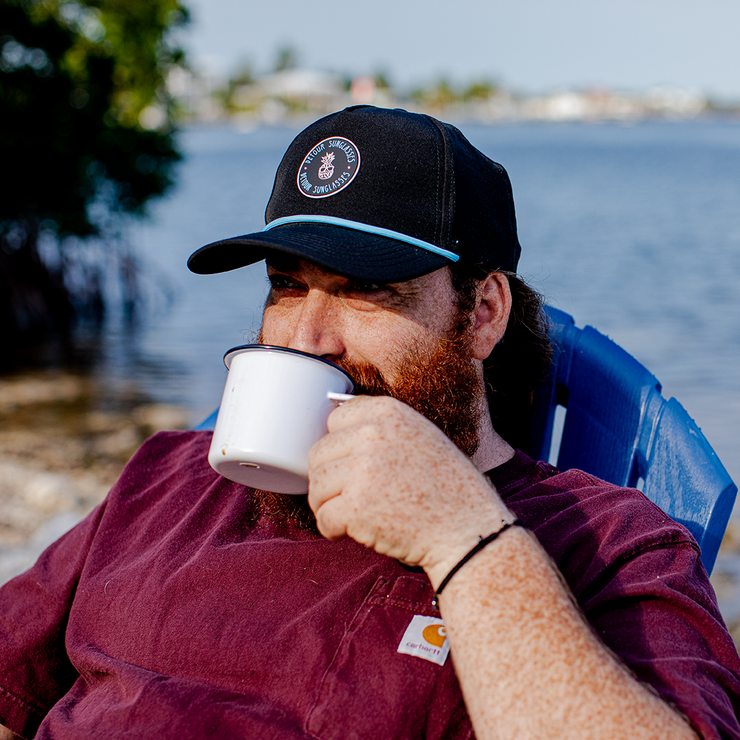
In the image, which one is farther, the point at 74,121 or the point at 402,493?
the point at 74,121

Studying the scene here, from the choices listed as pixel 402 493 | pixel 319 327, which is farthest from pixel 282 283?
pixel 402 493

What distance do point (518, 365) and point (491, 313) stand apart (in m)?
0.47

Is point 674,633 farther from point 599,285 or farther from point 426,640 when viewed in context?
point 599,285

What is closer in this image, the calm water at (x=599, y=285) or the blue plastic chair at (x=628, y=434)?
the blue plastic chair at (x=628, y=434)

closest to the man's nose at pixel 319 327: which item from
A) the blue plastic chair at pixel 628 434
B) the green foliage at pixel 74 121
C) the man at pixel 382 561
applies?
the man at pixel 382 561

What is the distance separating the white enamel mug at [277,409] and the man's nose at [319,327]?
11.1 inches

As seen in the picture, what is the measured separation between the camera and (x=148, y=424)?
28.2ft

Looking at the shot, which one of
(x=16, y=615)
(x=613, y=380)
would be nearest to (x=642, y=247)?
(x=613, y=380)

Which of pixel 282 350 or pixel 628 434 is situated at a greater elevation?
pixel 282 350

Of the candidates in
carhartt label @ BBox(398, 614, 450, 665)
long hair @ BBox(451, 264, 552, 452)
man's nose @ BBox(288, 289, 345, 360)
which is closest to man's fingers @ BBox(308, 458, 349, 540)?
carhartt label @ BBox(398, 614, 450, 665)

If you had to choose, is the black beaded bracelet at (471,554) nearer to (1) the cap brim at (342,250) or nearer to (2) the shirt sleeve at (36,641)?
(1) the cap brim at (342,250)

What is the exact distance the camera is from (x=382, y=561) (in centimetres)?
160

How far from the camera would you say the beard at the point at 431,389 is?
1.69m

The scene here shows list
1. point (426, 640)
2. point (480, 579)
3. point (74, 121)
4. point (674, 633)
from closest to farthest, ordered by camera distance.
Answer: point (480, 579), point (674, 633), point (426, 640), point (74, 121)
